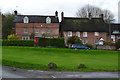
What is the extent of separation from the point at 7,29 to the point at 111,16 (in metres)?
35.8

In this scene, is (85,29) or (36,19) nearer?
(36,19)

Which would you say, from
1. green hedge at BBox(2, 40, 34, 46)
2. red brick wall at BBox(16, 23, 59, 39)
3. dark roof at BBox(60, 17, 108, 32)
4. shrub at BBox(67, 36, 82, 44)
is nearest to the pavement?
green hedge at BBox(2, 40, 34, 46)

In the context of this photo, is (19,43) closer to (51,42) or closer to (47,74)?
(51,42)

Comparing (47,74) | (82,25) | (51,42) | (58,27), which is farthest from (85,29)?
(47,74)

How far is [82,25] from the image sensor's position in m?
72.1

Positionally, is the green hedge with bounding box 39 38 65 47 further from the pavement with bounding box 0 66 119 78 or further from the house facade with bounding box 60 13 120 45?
the pavement with bounding box 0 66 119 78

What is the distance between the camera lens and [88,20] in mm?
73500

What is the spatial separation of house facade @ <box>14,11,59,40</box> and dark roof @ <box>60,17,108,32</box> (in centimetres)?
268

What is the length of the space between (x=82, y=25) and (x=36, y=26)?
42.5ft

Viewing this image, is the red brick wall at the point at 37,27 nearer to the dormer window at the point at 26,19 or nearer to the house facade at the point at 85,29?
the dormer window at the point at 26,19

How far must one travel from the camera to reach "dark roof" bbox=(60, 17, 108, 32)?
2810 inches

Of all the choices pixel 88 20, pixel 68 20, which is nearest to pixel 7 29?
pixel 68 20

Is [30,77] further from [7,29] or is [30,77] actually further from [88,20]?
[7,29]

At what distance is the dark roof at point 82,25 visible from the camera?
7138 cm
